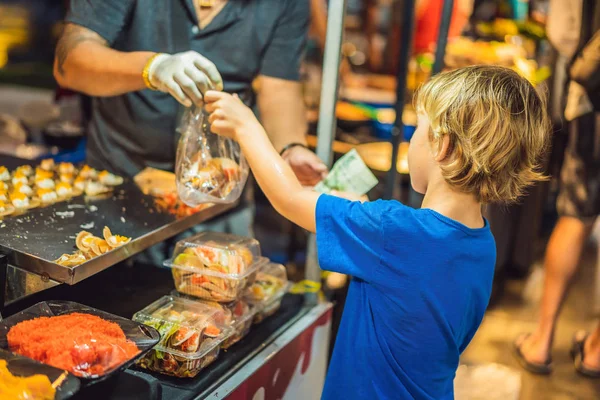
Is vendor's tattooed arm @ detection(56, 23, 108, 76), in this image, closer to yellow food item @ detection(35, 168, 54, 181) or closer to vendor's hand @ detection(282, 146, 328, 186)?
yellow food item @ detection(35, 168, 54, 181)

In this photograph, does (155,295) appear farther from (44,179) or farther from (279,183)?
(279,183)

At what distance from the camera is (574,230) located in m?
3.08

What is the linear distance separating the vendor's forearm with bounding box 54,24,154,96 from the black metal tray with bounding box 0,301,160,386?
2.18 feet

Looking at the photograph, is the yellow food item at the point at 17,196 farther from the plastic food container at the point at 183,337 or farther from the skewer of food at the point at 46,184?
the plastic food container at the point at 183,337

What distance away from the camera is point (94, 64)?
74.0 inches

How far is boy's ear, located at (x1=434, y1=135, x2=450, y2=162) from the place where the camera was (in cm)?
136

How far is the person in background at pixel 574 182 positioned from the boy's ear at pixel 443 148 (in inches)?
74.8

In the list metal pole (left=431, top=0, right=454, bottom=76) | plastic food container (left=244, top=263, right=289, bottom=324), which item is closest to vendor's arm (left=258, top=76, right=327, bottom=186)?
plastic food container (left=244, top=263, right=289, bottom=324)

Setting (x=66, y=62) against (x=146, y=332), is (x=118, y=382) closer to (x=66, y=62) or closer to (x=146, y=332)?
(x=146, y=332)

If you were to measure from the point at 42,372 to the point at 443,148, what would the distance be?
0.91 metres

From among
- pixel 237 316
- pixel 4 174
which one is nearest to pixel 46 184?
pixel 4 174

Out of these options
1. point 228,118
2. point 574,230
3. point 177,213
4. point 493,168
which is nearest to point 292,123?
point 177,213

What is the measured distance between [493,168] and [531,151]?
101 mm

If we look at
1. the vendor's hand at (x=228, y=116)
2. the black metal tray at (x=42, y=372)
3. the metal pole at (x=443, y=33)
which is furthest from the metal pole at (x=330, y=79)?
the metal pole at (x=443, y=33)
